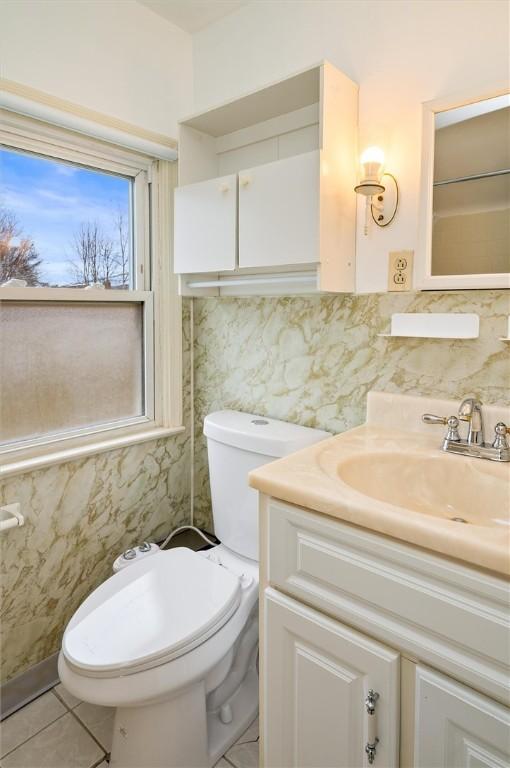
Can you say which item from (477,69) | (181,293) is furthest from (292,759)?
(477,69)

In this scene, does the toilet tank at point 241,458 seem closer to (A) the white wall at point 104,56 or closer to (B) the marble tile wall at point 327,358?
(B) the marble tile wall at point 327,358

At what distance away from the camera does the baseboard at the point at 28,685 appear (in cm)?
142

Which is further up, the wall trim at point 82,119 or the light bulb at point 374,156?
the wall trim at point 82,119

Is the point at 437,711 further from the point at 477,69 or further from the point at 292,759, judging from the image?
the point at 477,69

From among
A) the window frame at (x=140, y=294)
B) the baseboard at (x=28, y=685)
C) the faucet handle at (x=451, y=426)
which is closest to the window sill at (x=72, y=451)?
the window frame at (x=140, y=294)

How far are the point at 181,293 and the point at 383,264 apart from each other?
2.33 feet

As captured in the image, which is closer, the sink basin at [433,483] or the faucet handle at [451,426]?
the sink basin at [433,483]

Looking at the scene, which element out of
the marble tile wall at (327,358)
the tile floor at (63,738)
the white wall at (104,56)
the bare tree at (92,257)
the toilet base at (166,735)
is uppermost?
the white wall at (104,56)

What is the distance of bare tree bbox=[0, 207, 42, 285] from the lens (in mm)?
1403

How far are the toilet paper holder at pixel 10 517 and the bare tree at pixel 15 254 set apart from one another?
68cm

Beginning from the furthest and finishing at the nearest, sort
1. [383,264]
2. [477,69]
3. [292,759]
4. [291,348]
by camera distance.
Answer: [291,348]
[383,264]
[477,69]
[292,759]

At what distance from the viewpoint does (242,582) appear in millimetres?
1359

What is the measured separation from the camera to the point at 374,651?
0.84 metres

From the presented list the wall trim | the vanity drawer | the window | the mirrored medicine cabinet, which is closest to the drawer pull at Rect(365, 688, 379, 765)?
the vanity drawer
